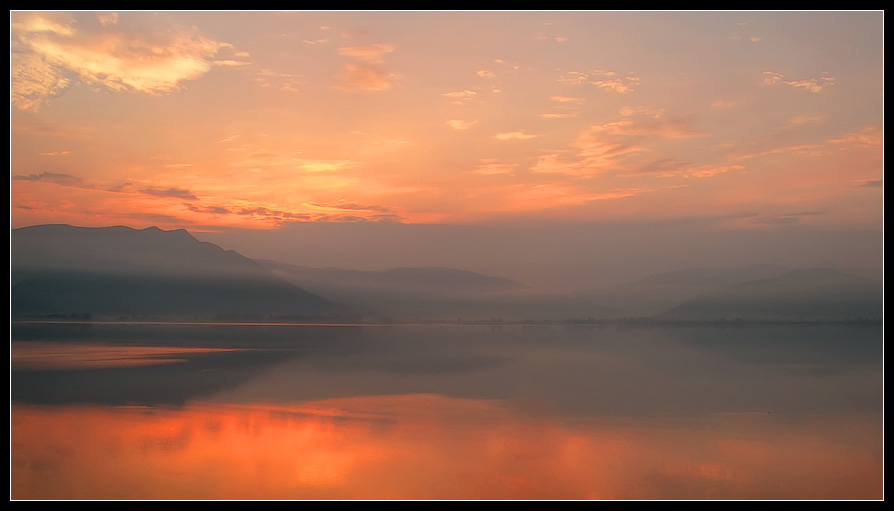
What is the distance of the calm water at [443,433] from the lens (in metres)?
9.22

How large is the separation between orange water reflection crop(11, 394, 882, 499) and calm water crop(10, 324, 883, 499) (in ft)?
0.13

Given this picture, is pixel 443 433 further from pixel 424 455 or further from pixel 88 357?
pixel 88 357

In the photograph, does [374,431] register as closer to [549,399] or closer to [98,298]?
[549,399]

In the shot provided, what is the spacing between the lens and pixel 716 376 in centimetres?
2038

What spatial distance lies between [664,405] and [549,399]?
2.27 meters

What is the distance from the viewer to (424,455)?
10578 millimetres

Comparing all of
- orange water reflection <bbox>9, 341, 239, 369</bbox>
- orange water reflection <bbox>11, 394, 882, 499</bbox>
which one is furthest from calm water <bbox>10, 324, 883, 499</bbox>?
orange water reflection <bbox>9, 341, 239, 369</bbox>

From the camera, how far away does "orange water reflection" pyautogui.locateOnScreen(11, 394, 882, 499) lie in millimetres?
9055

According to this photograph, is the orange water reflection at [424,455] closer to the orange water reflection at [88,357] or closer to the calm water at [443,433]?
the calm water at [443,433]

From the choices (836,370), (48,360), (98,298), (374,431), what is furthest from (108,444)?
(98,298)

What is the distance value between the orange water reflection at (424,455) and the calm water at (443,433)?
0.04 m

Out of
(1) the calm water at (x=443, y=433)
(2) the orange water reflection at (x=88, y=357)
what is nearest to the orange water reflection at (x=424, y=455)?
(1) the calm water at (x=443, y=433)

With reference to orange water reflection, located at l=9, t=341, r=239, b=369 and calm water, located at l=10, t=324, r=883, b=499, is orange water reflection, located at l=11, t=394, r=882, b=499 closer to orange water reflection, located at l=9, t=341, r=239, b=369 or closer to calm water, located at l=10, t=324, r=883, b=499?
calm water, located at l=10, t=324, r=883, b=499
